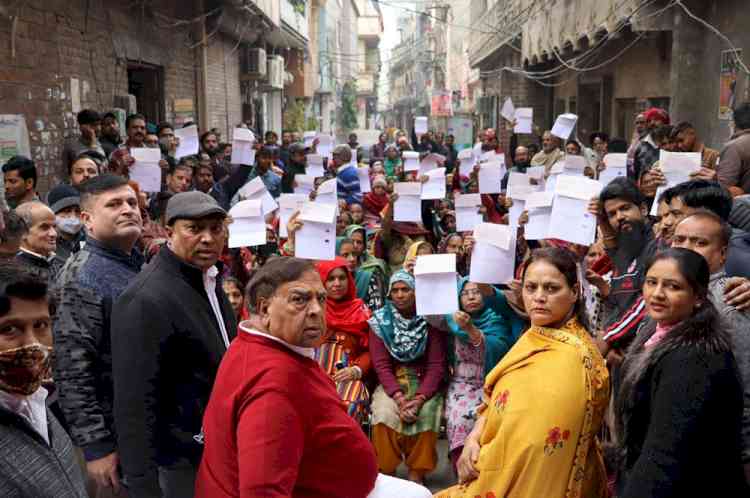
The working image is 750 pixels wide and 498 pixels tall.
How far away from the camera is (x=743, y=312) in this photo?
2623mm

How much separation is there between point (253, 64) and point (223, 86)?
262 centimetres

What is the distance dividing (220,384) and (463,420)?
2671 mm

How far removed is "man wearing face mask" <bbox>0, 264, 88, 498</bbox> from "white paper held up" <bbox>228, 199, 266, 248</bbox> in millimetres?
3620

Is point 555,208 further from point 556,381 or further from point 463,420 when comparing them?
point 556,381

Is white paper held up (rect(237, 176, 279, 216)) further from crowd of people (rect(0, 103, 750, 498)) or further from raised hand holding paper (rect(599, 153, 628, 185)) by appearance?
raised hand holding paper (rect(599, 153, 628, 185))

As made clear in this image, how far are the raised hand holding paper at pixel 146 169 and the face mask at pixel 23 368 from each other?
16.6ft

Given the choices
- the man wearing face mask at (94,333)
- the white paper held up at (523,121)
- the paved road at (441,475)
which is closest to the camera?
the man wearing face mask at (94,333)

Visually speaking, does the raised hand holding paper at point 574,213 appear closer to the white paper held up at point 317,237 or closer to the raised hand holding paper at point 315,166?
the white paper held up at point 317,237

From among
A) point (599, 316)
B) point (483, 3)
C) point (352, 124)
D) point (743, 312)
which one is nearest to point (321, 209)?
point (599, 316)

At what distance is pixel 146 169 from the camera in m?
6.71

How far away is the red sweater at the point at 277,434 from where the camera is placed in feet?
6.57

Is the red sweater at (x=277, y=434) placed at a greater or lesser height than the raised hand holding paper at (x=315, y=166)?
lesser

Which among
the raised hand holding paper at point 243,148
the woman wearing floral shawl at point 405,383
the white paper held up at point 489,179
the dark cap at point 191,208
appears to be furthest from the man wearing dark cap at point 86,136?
the dark cap at point 191,208

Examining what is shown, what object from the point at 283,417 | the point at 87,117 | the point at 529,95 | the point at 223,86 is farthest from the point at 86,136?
the point at 529,95
